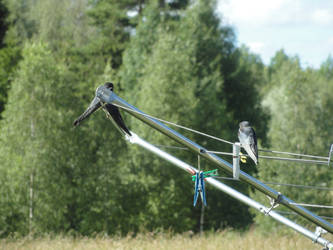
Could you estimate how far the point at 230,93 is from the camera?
32.2 meters

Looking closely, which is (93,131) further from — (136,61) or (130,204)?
(136,61)

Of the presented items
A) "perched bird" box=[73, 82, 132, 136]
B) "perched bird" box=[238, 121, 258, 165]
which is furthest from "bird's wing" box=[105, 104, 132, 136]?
"perched bird" box=[238, 121, 258, 165]

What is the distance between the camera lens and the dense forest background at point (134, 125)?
63.6 feet

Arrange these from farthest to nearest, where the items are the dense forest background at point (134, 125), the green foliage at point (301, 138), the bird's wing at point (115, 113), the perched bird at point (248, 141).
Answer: the green foliage at point (301, 138)
the dense forest background at point (134, 125)
the bird's wing at point (115, 113)
the perched bird at point (248, 141)

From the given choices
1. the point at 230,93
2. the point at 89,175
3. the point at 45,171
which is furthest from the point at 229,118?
the point at 45,171

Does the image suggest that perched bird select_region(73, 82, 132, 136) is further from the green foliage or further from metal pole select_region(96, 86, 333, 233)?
the green foliage

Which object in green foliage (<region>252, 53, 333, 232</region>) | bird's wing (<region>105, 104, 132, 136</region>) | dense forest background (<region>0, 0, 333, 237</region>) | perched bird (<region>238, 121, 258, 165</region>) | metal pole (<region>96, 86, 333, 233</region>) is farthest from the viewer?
green foliage (<region>252, 53, 333, 232</region>)

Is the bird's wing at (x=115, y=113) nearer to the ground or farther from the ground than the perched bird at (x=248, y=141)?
farther from the ground

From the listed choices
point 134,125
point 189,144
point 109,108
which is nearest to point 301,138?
point 134,125

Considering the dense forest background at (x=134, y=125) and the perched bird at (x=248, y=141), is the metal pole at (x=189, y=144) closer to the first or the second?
the perched bird at (x=248, y=141)

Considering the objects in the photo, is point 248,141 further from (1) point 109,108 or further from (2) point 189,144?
(1) point 109,108

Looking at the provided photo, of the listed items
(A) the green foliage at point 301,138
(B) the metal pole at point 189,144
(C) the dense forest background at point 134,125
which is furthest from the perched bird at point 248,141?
(A) the green foliage at point 301,138

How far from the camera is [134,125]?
2333 centimetres

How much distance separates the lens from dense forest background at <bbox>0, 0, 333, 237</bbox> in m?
19.4
